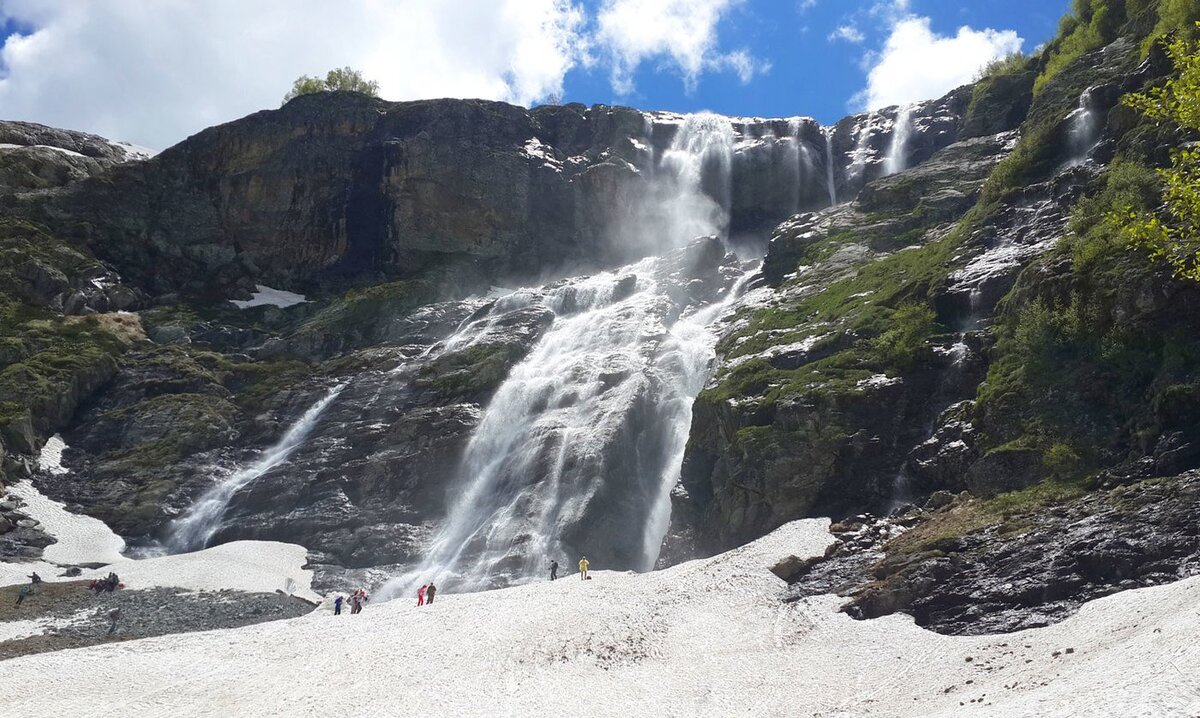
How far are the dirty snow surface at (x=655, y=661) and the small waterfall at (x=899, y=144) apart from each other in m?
61.7

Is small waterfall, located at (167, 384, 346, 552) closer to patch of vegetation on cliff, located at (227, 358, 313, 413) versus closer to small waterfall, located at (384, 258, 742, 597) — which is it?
patch of vegetation on cliff, located at (227, 358, 313, 413)

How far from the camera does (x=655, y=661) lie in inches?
1003

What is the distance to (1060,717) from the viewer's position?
591 inches

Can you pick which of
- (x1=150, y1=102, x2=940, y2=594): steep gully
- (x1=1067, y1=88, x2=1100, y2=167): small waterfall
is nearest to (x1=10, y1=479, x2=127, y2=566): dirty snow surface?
(x1=150, y1=102, x2=940, y2=594): steep gully

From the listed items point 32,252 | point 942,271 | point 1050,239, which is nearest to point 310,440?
point 32,252

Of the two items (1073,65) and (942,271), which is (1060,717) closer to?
(942,271)

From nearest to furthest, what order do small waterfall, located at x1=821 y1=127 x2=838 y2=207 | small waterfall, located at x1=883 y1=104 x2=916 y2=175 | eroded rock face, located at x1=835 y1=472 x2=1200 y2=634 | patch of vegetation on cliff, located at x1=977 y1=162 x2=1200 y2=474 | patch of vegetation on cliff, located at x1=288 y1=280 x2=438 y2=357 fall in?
eroded rock face, located at x1=835 y1=472 x2=1200 y2=634 < patch of vegetation on cliff, located at x1=977 y1=162 x2=1200 y2=474 < patch of vegetation on cliff, located at x1=288 y1=280 x2=438 y2=357 < small waterfall, located at x1=883 y1=104 x2=916 y2=175 < small waterfall, located at x1=821 y1=127 x2=838 y2=207

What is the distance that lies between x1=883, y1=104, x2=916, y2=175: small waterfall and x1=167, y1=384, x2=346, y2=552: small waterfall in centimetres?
5600

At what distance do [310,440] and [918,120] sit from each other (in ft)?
217

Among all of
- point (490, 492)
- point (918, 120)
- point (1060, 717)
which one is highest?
point (918, 120)

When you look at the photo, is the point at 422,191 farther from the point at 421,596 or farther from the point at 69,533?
the point at 421,596

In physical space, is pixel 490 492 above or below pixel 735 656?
above

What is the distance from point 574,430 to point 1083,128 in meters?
32.0

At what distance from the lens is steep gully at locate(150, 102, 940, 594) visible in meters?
45.4
